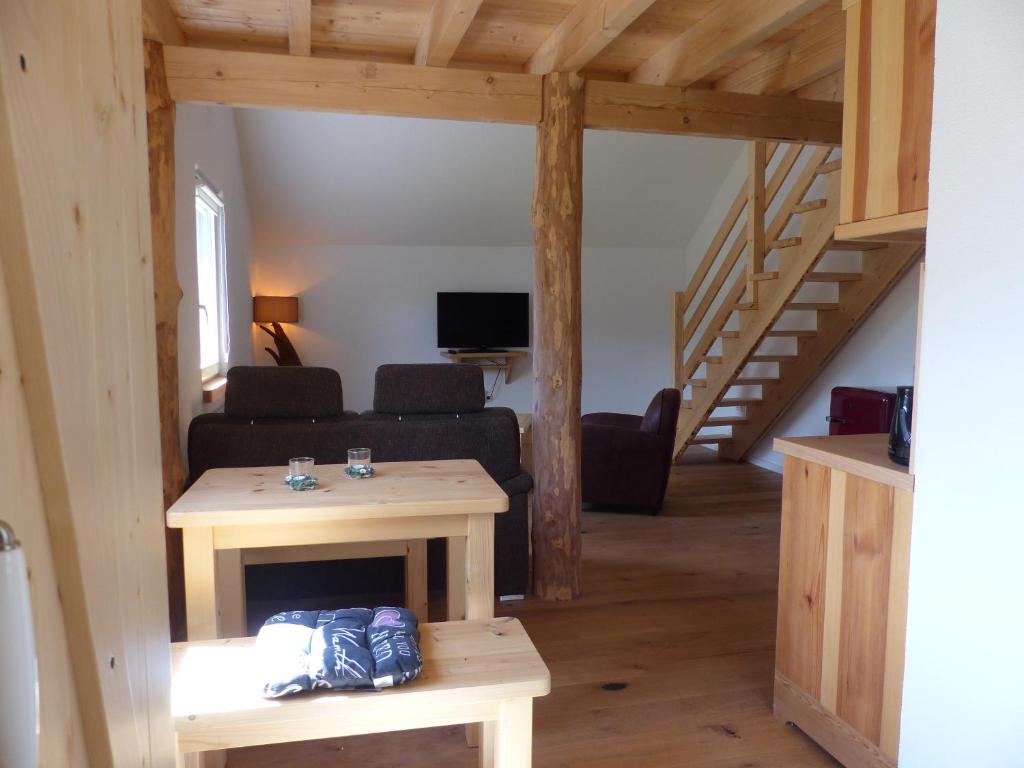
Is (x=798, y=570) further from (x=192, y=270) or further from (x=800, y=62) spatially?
(x=192, y=270)

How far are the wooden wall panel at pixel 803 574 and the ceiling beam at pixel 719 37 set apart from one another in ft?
5.36

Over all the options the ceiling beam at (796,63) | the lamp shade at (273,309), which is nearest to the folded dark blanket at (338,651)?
the ceiling beam at (796,63)

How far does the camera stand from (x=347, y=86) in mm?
3209

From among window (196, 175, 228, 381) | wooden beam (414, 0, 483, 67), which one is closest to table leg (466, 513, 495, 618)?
wooden beam (414, 0, 483, 67)

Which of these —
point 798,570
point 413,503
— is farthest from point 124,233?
point 798,570

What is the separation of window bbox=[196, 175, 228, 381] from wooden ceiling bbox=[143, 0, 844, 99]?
4.67ft

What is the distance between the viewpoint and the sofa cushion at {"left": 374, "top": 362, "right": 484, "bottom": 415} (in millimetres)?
3254

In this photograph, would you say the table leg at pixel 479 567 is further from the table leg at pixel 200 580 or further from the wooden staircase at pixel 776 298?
the wooden staircase at pixel 776 298

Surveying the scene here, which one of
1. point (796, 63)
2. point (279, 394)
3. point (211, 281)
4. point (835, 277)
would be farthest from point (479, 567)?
point (835, 277)

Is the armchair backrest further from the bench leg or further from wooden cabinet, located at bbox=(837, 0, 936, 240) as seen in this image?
the bench leg

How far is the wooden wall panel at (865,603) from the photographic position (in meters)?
1.97

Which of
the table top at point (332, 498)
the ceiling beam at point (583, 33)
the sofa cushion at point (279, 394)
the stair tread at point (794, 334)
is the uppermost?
the ceiling beam at point (583, 33)

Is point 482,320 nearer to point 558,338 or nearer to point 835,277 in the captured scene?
point 835,277

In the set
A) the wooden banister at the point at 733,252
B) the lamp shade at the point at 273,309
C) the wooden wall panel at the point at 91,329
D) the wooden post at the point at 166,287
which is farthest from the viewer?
the lamp shade at the point at 273,309
